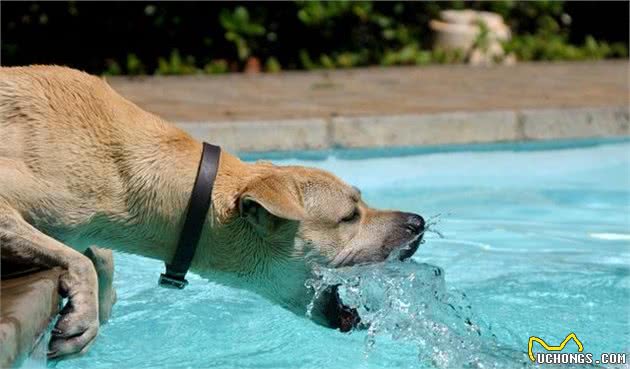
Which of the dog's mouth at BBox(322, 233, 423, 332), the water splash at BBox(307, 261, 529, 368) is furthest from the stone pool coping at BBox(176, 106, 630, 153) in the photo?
the dog's mouth at BBox(322, 233, 423, 332)

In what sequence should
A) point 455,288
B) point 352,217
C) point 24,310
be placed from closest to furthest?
point 24,310, point 352,217, point 455,288

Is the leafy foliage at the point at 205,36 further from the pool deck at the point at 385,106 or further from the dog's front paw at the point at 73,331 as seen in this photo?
the dog's front paw at the point at 73,331

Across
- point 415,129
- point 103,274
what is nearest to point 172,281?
point 103,274

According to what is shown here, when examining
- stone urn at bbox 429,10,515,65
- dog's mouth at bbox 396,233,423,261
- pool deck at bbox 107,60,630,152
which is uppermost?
dog's mouth at bbox 396,233,423,261

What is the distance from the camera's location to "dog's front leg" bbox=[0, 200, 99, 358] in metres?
3.89

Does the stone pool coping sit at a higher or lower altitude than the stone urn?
higher

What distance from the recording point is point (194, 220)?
4.18 metres

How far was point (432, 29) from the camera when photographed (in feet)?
40.0

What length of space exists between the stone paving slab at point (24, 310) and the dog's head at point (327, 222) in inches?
27.0

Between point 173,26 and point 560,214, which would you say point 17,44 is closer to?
point 173,26

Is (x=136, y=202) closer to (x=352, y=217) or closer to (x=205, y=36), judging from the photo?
(x=352, y=217)

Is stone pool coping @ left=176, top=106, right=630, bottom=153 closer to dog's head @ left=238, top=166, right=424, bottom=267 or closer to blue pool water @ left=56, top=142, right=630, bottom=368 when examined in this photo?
blue pool water @ left=56, top=142, right=630, bottom=368

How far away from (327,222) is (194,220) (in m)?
0.49

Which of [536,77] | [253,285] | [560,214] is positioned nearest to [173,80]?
[536,77]
